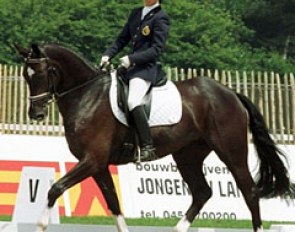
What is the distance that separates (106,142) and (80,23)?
78.3ft

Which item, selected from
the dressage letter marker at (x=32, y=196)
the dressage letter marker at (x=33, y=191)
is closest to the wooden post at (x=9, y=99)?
the dressage letter marker at (x=32, y=196)

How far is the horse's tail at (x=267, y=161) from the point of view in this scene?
11188 millimetres

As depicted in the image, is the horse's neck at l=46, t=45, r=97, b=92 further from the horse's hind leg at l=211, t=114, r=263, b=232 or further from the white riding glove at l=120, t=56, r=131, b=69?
the horse's hind leg at l=211, t=114, r=263, b=232

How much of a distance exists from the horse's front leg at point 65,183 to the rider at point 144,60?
0.78m

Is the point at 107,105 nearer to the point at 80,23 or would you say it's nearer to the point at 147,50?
the point at 147,50

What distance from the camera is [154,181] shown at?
14.6 metres

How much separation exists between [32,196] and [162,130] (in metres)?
2.60

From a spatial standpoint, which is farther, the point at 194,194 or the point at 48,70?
the point at 194,194

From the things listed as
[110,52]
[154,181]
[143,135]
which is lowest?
[154,181]

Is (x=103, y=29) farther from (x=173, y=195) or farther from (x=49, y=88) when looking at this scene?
(x=49, y=88)

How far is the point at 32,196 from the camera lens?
1202cm

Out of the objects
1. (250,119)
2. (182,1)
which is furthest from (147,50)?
(182,1)

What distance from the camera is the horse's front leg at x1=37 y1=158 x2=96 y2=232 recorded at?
9.16 m

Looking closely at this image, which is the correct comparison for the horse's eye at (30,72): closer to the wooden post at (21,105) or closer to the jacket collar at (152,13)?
the jacket collar at (152,13)
